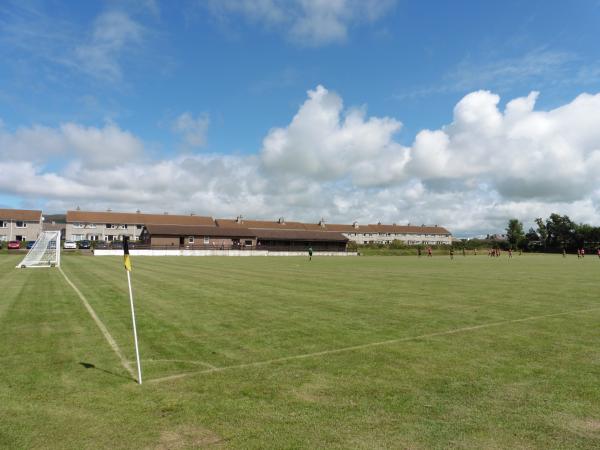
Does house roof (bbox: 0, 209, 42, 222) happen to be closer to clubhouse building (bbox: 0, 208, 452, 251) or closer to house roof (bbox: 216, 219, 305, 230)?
clubhouse building (bbox: 0, 208, 452, 251)

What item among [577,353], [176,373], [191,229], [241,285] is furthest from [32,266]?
[191,229]

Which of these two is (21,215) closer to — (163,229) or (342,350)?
(163,229)

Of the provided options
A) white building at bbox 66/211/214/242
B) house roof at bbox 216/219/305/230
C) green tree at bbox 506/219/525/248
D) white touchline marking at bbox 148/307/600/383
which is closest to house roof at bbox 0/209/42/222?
white building at bbox 66/211/214/242

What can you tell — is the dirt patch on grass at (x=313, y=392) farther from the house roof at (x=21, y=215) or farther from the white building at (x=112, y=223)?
the house roof at (x=21, y=215)

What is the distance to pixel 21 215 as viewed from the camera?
89.2 metres

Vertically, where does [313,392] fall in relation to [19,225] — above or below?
below

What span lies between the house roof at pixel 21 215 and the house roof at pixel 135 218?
5.88 metres

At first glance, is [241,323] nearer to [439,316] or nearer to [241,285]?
[439,316]

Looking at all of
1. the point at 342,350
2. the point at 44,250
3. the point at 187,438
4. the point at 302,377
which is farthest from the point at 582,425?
the point at 44,250

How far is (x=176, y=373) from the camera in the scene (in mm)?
7273

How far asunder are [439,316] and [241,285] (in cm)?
1062

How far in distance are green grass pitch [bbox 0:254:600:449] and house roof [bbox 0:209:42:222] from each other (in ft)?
288

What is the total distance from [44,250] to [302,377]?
35.4 metres

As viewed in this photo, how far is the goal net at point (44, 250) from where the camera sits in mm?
33750
